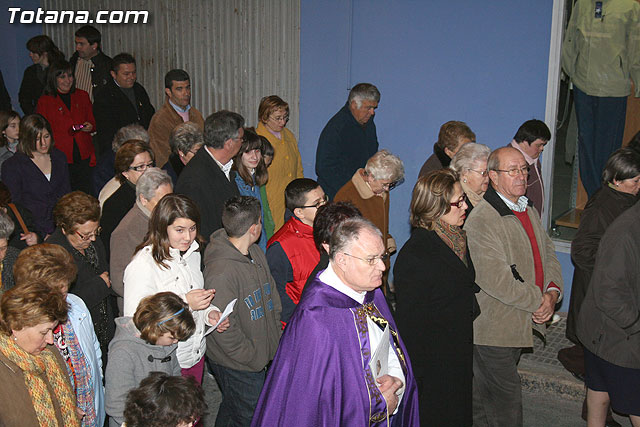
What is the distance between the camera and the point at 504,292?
454 cm

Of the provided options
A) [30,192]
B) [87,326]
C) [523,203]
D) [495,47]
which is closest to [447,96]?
[495,47]

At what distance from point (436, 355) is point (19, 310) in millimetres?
2534

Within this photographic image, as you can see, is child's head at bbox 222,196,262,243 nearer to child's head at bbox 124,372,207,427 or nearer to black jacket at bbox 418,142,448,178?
child's head at bbox 124,372,207,427

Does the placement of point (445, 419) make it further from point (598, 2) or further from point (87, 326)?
point (598, 2)

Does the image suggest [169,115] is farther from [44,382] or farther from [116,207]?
[44,382]

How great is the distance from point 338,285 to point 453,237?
1.25 meters

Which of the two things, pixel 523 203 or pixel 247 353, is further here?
pixel 523 203

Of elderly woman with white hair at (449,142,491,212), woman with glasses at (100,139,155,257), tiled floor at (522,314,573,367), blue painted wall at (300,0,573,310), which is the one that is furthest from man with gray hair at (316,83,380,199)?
tiled floor at (522,314,573,367)

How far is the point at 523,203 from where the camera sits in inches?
194

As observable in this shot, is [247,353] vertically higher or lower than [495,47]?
lower

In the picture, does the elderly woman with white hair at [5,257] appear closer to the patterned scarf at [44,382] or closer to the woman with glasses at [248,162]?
the patterned scarf at [44,382]

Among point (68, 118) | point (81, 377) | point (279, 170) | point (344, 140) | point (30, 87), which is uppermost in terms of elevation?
point (30, 87)

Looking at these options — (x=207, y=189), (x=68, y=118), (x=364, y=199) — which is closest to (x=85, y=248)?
(x=207, y=189)

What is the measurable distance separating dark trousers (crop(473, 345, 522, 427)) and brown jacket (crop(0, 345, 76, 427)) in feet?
9.42
